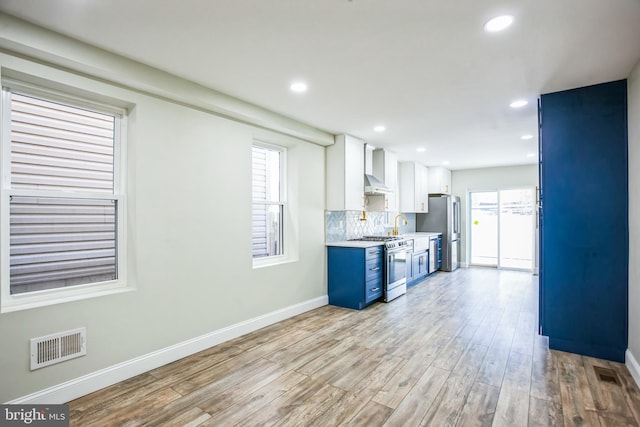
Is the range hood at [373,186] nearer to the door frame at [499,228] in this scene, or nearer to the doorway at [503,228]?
the door frame at [499,228]

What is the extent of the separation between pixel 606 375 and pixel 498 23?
9.43 feet

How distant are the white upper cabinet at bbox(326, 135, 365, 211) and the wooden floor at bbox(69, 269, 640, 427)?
178cm

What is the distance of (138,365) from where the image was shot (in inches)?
104

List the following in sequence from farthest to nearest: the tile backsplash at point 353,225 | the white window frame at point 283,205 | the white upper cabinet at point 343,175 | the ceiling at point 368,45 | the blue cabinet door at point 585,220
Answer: the tile backsplash at point 353,225 → the white upper cabinet at point 343,175 → the white window frame at point 283,205 → the blue cabinet door at point 585,220 → the ceiling at point 368,45

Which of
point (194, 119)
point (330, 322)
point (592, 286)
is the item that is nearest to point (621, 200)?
point (592, 286)

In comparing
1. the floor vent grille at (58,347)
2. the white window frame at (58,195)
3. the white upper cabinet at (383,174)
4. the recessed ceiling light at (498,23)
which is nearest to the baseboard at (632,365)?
the recessed ceiling light at (498,23)

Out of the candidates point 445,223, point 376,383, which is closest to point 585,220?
point 376,383

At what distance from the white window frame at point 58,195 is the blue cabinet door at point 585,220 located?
3925 mm

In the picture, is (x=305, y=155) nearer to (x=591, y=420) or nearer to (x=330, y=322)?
(x=330, y=322)

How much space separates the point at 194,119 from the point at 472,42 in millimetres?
2506

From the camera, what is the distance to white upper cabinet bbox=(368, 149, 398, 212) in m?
5.75

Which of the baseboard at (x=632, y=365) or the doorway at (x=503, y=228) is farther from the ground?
the doorway at (x=503, y=228)

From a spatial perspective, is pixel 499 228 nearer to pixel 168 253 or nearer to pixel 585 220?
pixel 585 220

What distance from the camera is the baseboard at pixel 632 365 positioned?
2474mm
